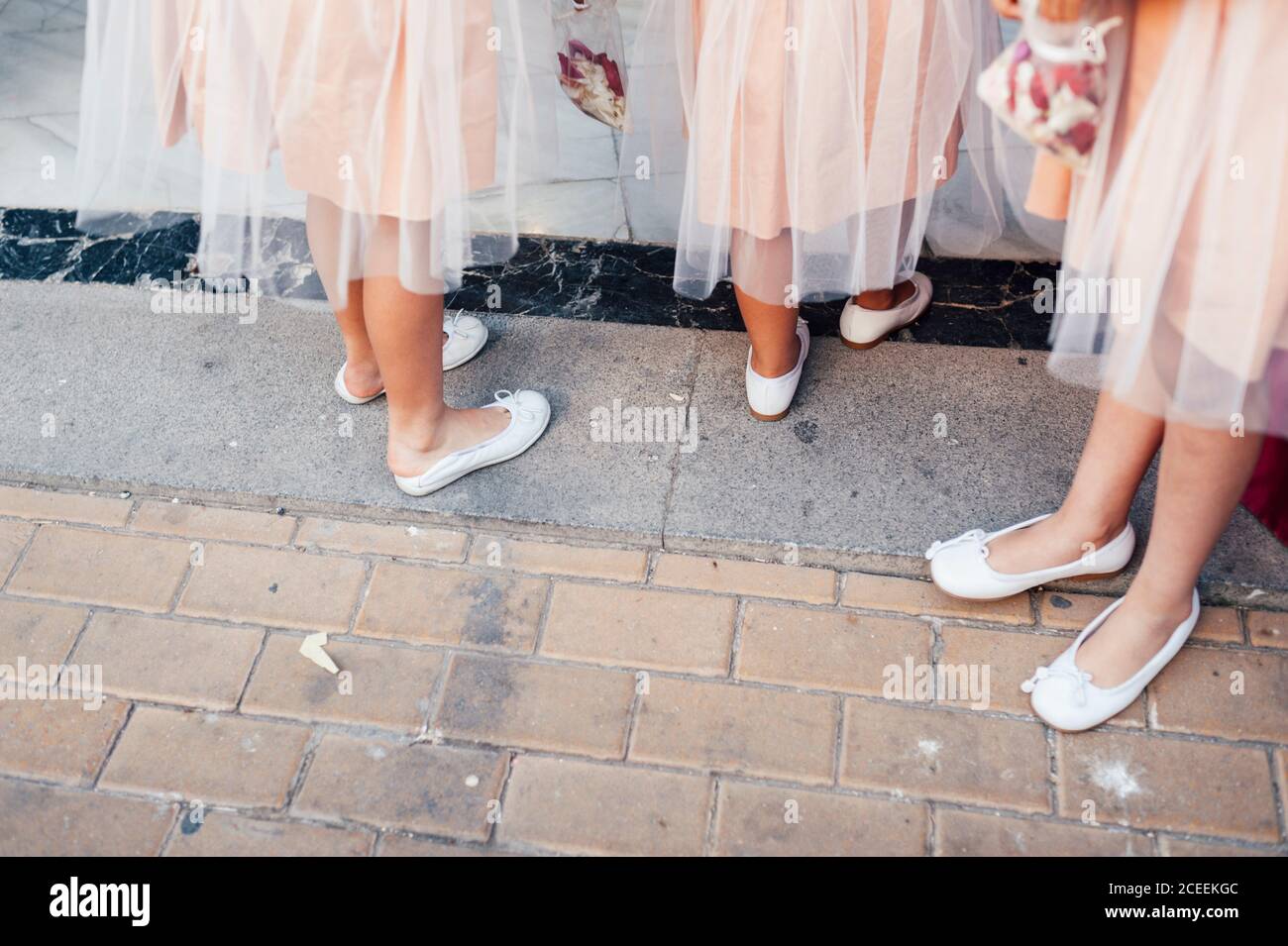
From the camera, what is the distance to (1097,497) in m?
1.71

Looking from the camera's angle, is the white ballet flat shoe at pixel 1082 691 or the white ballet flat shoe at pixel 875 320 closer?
the white ballet flat shoe at pixel 1082 691

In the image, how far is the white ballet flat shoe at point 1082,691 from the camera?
165 cm

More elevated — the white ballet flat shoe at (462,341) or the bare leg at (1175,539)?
the bare leg at (1175,539)

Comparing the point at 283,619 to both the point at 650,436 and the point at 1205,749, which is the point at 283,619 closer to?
the point at 650,436

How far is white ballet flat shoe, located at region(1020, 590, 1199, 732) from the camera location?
1650 mm

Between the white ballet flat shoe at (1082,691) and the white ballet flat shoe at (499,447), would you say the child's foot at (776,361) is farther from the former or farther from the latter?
the white ballet flat shoe at (1082,691)

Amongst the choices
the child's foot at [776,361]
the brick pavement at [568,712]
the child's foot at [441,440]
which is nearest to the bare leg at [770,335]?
the child's foot at [776,361]
